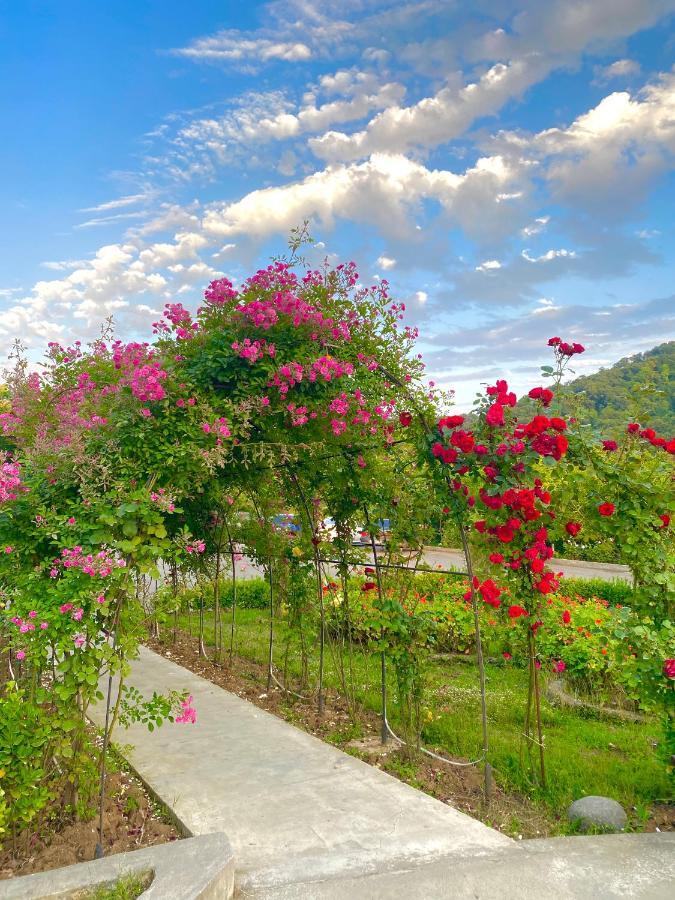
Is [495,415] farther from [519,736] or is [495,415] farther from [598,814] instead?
[519,736]

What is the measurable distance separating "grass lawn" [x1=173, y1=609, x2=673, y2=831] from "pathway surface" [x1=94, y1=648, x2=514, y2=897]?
570mm

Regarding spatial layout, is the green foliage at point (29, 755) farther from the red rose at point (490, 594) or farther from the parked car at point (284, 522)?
the parked car at point (284, 522)

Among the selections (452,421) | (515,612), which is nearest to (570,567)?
(515,612)

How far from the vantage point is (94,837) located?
311 centimetres

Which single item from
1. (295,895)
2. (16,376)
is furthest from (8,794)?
(16,376)

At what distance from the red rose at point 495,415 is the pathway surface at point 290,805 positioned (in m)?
2.05

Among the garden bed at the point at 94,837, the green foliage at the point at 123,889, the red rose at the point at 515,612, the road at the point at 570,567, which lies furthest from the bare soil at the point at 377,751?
the road at the point at 570,567

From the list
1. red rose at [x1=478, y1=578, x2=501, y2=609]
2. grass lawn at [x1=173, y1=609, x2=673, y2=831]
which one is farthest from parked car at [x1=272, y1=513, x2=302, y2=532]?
red rose at [x1=478, y1=578, x2=501, y2=609]

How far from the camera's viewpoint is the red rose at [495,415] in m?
3.46

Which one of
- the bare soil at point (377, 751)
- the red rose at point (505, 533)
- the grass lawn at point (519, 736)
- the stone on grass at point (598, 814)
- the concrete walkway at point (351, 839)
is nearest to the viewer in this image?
Result: the concrete walkway at point (351, 839)

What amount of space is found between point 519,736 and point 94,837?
2813 millimetres

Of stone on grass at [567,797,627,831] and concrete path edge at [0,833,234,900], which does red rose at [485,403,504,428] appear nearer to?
stone on grass at [567,797,627,831]

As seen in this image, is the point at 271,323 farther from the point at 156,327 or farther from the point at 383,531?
the point at 383,531

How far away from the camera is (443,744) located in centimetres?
442
